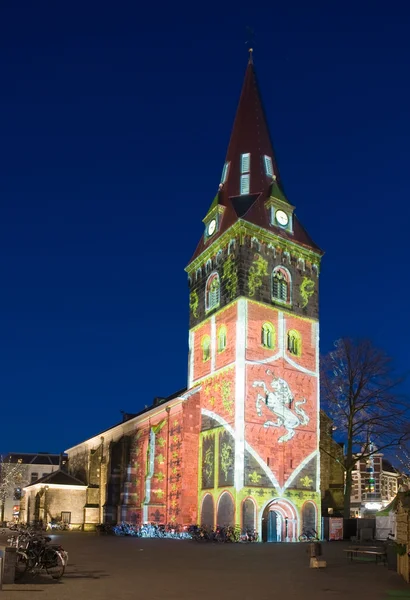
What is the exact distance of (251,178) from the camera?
5091 cm

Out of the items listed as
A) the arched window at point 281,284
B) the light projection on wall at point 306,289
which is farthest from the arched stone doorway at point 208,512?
the light projection on wall at point 306,289

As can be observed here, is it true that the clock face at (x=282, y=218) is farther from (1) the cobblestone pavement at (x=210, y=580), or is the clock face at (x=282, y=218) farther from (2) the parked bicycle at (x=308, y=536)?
(1) the cobblestone pavement at (x=210, y=580)

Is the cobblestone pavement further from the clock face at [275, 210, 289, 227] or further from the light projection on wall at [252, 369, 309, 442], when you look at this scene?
the clock face at [275, 210, 289, 227]

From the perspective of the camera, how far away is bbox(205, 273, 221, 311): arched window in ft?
159

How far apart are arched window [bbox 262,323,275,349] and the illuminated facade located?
0.24 ft

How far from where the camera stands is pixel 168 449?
157 feet

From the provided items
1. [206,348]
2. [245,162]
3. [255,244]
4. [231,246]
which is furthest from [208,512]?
[245,162]

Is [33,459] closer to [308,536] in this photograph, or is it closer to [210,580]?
[308,536]

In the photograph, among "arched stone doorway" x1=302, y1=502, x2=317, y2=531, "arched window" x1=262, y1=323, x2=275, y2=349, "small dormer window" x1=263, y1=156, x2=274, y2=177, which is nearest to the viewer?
"arched stone doorway" x1=302, y1=502, x2=317, y2=531

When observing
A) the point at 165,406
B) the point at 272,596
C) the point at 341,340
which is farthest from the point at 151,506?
the point at 272,596

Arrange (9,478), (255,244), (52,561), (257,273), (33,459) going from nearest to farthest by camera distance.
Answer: (52,561) → (257,273) → (255,244) → (9,478) → (33,459)

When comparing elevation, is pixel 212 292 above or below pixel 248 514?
above

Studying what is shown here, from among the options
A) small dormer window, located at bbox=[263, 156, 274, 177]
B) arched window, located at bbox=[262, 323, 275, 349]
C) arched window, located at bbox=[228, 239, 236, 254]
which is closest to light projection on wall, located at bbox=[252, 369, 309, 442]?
arched window, located at bbox=[262, 323, 275, 349]

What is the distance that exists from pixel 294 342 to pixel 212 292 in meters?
7.14
